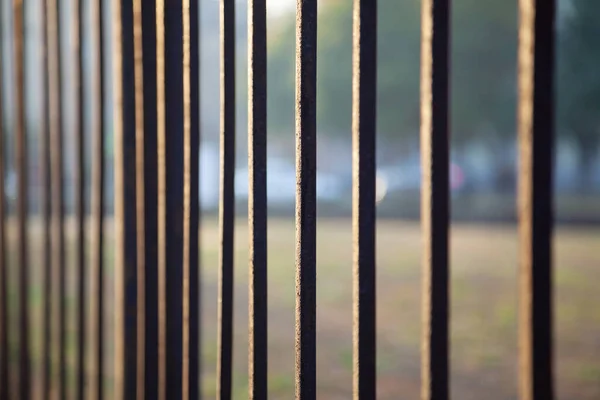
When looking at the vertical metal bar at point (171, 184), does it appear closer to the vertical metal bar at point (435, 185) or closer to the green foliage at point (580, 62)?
the vertical metal bar at point (435, 185)

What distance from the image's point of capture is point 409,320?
7.57m

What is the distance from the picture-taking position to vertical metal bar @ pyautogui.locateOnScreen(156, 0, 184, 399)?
68.4 inches

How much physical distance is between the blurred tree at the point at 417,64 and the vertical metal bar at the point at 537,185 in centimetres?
2373

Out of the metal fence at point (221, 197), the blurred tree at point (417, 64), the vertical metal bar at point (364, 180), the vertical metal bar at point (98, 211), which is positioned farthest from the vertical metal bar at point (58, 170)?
the blurred tree at point (417, 64)

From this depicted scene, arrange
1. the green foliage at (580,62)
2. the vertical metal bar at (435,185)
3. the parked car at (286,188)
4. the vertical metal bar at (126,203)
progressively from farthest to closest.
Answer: the parked car at (286,188) < the green foliage at (580,62) < the vertical metal bar at (126,203) < the vertical metal bar at (435,185)

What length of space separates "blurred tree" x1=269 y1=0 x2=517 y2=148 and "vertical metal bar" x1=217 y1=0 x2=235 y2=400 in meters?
23.2

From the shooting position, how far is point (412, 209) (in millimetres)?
24359

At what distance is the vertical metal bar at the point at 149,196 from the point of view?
181 centimetres

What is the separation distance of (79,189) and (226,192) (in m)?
0.80

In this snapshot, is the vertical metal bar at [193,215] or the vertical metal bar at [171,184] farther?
the vertical metal bar at [171,184]

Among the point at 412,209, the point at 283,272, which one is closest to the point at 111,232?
the point at 283,272

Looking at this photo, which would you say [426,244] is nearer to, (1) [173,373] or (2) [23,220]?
(1) [173,373]

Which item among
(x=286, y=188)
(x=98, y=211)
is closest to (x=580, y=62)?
(x=286, y=188)

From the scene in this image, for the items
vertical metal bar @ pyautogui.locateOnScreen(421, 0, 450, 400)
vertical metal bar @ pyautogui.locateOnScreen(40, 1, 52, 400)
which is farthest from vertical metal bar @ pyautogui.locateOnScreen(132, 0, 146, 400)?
vertical metal bar @ pyautogui.locateOnScreen(421, 0, 450, 400)
